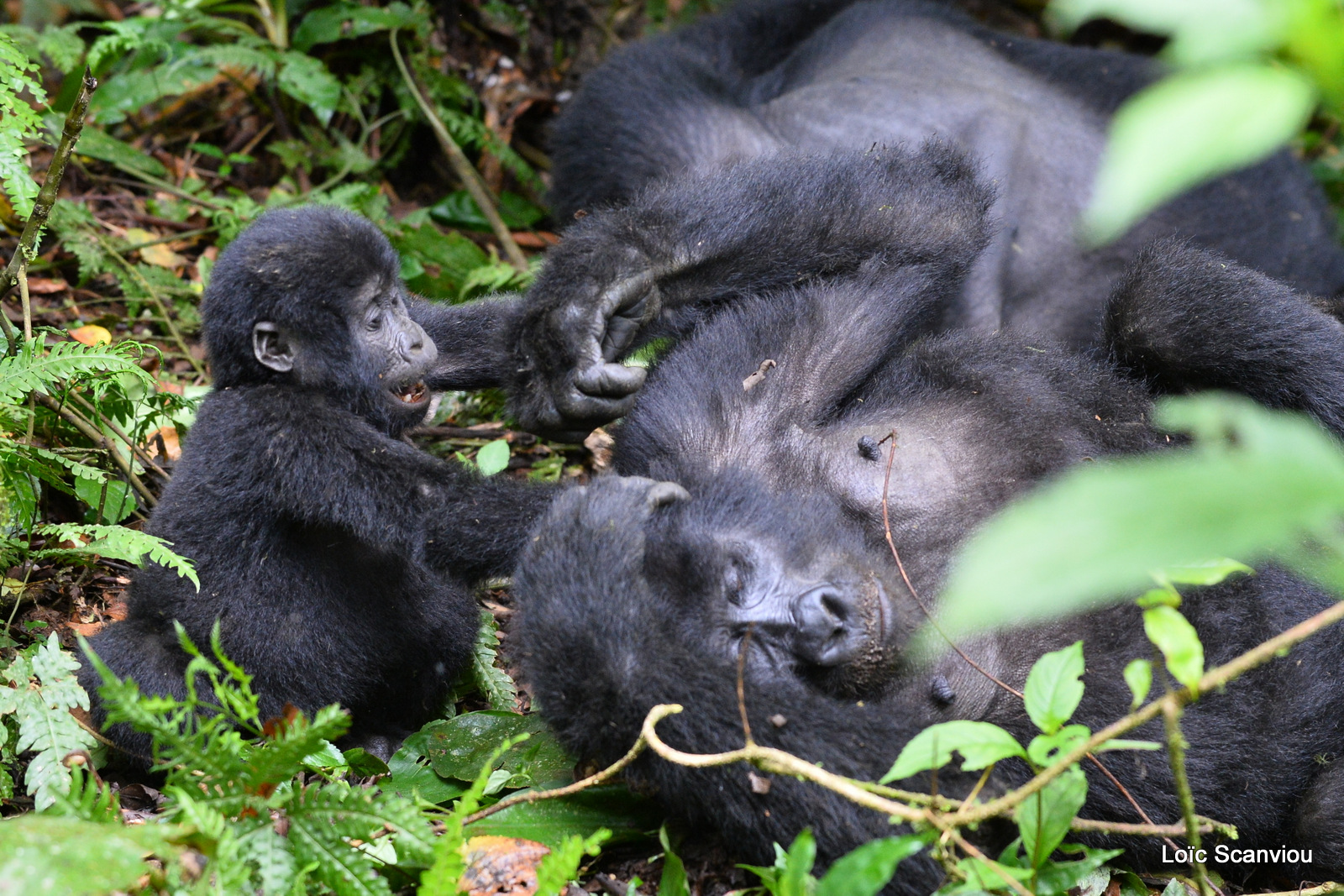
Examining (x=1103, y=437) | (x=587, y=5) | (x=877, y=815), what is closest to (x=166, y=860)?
(x=877, y=815)

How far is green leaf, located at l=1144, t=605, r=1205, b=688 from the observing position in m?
1.21

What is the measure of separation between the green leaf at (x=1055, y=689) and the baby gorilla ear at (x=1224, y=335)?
47.6 inches

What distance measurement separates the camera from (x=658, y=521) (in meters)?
2.07

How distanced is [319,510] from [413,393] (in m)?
0.52

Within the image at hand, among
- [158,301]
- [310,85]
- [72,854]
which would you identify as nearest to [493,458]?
[158,301]

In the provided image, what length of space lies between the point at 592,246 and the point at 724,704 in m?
1.23

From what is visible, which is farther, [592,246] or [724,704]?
[592,246]

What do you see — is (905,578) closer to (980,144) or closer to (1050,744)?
(1050,744)

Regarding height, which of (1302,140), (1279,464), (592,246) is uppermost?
(1279,464)

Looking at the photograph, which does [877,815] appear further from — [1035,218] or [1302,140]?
[1302,140]

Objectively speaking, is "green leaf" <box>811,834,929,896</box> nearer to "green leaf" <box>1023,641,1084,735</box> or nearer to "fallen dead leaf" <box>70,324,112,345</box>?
"green leaf" <box>1023,641,1084,735</box>

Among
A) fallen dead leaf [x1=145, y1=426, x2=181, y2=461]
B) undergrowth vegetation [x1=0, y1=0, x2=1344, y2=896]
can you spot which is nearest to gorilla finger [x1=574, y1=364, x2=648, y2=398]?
undergrowth vegetation [x1=0, y1=0, x2=1344, y2=896]

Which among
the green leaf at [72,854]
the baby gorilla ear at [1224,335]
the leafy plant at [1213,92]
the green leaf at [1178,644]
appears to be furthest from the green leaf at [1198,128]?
the baby gorilla ear at [1224,335]

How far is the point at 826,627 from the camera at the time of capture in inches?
75.1
